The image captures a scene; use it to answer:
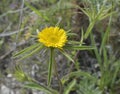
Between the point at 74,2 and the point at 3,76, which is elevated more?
the point at 74,2

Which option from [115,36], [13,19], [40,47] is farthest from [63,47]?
[13,19]

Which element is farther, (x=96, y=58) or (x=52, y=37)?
(x=96, y=58)

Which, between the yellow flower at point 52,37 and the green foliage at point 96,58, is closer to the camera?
the yellow flower at point 52,37

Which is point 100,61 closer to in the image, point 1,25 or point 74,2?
point 74,2

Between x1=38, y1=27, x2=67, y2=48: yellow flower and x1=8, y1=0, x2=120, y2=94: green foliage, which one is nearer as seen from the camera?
x1=38, y1=27, x2=67, y2=48: yellow flower

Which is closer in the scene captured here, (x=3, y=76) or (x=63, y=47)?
(x=63, y=47)

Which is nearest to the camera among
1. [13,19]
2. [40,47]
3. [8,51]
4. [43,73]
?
[40,47]

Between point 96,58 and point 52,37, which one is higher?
point 52,37

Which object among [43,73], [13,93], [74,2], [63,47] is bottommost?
[13,93]
